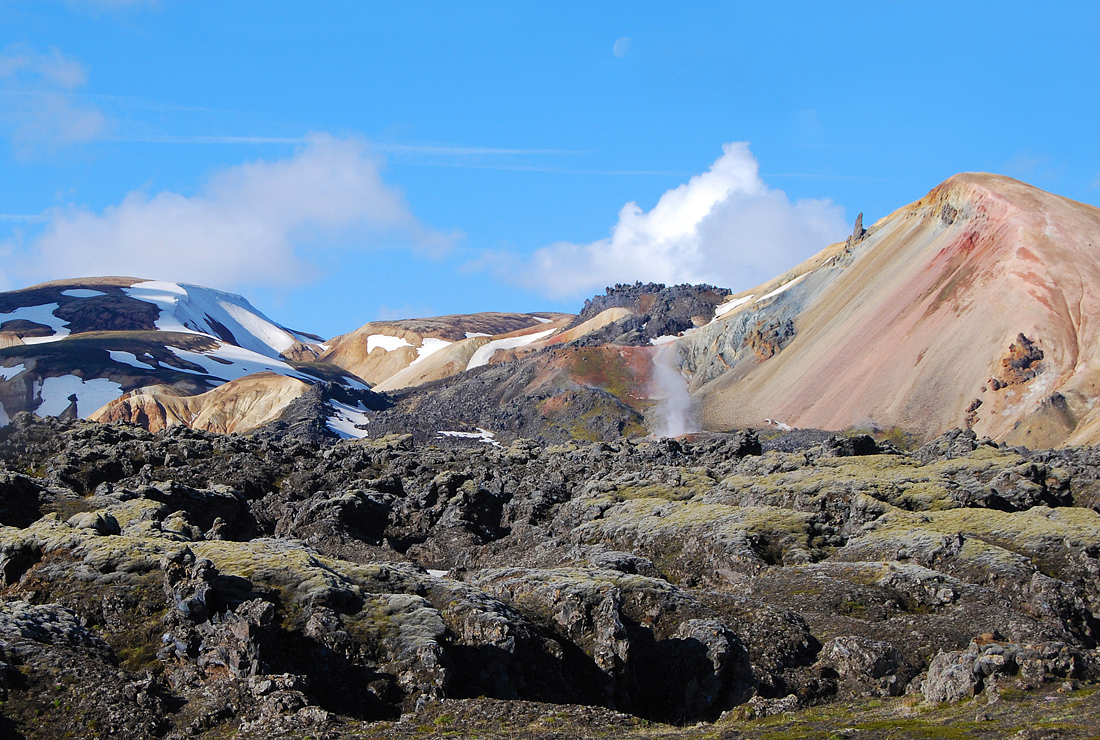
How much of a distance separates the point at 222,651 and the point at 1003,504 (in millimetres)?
50913

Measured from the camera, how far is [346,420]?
185 meters

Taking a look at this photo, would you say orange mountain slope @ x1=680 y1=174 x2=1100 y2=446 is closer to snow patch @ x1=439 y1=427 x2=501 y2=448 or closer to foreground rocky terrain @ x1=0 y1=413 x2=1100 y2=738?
snow patch @ x1=439 y1=427 x2=501 y2=448

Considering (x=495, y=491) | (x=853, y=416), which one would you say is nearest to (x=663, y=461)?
(x=495, y=491)

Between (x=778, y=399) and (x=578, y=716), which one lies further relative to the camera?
(x=778, y=399)

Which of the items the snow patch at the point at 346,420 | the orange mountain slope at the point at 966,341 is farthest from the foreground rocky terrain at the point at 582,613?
the snow patch at the point at 346,420

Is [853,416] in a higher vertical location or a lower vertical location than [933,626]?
higher

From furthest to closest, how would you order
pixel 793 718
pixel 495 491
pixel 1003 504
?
1. pixel 495 491
2. pixel 1003 504
3. pixel 793 718

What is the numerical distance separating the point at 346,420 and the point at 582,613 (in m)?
151

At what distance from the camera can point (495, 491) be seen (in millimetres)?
79062

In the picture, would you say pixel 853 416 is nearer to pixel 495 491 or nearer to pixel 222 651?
pixel 495 491

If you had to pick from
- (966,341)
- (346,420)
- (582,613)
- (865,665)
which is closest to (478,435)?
(346,420)

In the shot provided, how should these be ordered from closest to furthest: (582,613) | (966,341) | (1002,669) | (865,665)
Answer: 1. (1002,669)
2. (865,665)
3. (582,613)
4. (966,341)

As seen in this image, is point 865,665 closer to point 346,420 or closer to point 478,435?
point 478,435

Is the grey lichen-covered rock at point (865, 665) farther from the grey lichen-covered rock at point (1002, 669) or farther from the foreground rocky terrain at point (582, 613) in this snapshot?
the grey lichen-covered rock at point (1002, 669)
